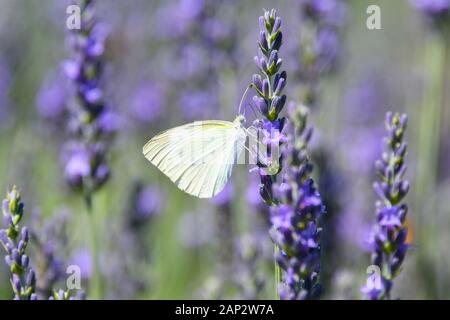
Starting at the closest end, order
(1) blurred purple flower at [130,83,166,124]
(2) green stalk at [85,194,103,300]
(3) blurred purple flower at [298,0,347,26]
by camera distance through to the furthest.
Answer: (2) green stalk at [85,194,103,300]
(3) blurred purple flower at [298,0,347,26]
(1) blurred purple flower at [130,83,166,124]

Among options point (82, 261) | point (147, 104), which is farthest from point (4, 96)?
point (82, 261)

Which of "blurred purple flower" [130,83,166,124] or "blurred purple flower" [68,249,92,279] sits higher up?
"blurred purple flower" [130,83,166,124]

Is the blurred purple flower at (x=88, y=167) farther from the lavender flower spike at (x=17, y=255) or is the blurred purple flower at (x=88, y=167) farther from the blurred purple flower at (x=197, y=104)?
the blurred purple flower at (x=197, y=104)

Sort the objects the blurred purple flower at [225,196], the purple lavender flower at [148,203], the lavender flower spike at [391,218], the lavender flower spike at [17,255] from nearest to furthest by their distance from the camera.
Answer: the lavender flower spike at [17,255] < the lavender flower spike at [391,218] < the purple lavender flower at [148,203] < the blurred purple flower at [225,196]

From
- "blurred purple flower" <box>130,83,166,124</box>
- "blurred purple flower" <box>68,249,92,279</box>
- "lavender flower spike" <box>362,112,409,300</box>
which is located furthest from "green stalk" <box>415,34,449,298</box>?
"blurred purple flower" <box>130,83,166,124</box>

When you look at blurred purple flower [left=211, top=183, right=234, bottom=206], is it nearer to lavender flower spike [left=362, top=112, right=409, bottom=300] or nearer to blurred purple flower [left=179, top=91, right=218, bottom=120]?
blurred purple flower [left=179, top=91, right=218, bottom=120]

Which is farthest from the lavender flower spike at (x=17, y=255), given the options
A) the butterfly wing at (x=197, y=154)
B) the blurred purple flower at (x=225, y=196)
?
the blurred purple flower at (x=225, y=196)
